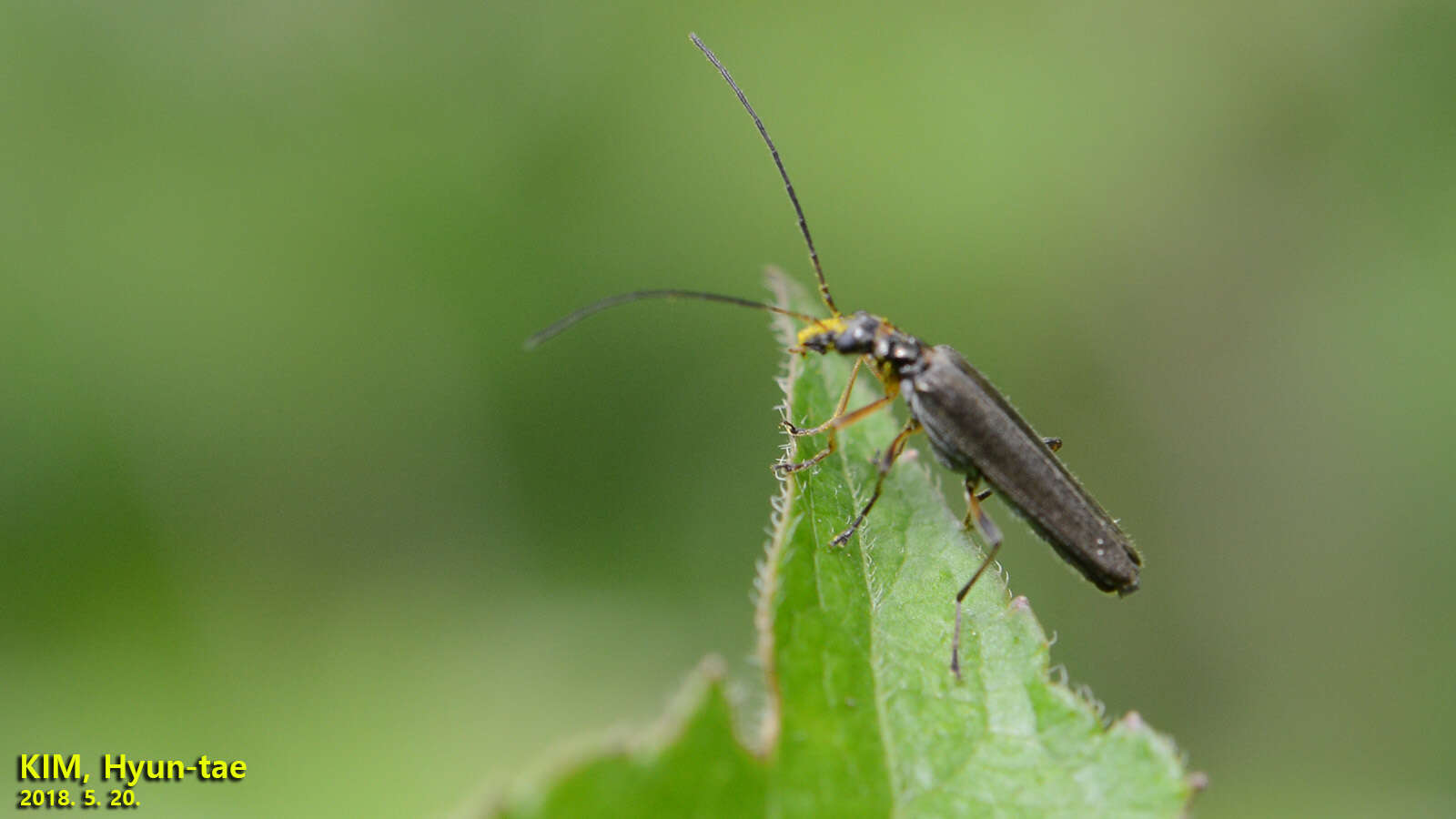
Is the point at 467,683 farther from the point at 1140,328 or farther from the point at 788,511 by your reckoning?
the point at 1140,328

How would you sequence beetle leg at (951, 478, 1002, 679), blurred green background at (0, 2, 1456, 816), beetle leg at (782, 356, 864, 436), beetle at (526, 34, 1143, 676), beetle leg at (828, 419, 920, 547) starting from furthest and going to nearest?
blurred green background at (0, 2, 1456, 816), beetle at (526, 34, 1143, 676), beetle leg at (782, 356, 864, 436), beetle leg at (828, 419, 920, 547), beetle leg at (951, 478, 1002, 679)

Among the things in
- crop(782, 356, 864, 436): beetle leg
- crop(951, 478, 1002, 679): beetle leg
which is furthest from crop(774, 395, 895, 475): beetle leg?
crop(951, 478, 1002, 679): beetle leg

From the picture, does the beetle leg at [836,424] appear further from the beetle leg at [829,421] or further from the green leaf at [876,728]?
the green leaf at [876,728]

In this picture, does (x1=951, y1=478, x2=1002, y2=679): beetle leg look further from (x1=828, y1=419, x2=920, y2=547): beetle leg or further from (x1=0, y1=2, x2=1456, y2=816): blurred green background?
(x1=0, y1=2, x2=1456, y2=816): blurred green background

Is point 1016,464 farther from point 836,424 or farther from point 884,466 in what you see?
point 836,424

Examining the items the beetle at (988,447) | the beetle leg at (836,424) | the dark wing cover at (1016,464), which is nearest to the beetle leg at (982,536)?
the beetle at (988,447)

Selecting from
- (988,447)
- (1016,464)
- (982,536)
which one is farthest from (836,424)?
(1016,464)

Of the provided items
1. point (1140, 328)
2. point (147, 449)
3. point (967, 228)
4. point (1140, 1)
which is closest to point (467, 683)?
point (147, 449)
